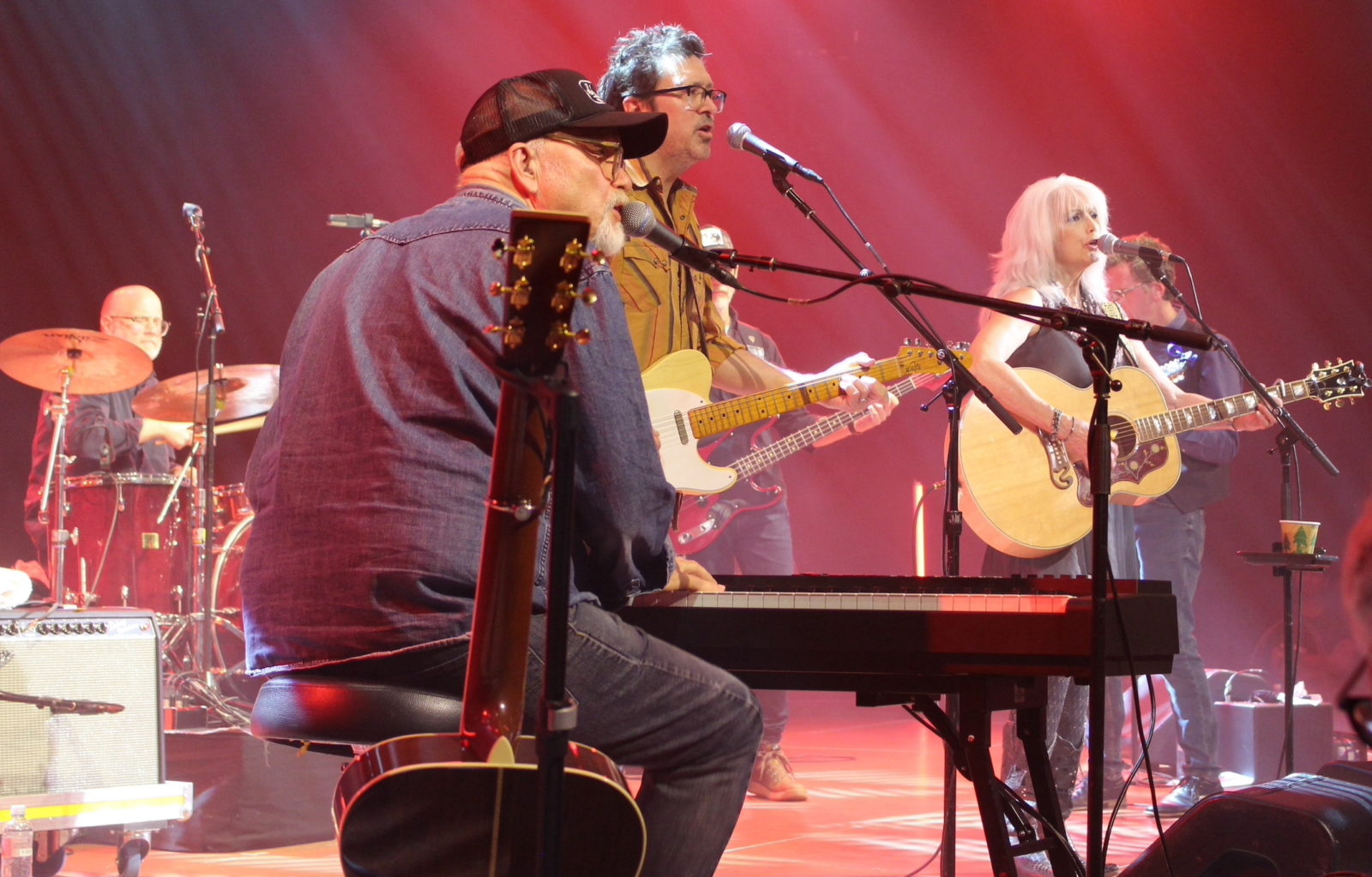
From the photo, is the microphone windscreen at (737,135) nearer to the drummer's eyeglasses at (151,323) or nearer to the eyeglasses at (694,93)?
the eyeglasses at (694,93)

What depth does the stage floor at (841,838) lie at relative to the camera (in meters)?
4.33

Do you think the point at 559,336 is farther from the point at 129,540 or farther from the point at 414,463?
the point at 129,540

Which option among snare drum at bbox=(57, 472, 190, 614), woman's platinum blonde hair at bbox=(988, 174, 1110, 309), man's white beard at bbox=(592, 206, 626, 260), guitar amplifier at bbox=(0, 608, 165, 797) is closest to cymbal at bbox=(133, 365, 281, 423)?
snare drum at bbox=(57, 472, 190, 614)

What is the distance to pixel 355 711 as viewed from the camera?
1974 millimetres

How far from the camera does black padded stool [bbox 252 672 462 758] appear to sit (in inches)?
77.7

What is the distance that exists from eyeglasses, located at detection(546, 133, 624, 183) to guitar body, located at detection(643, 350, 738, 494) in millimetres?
1537

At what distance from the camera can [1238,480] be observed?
8.74 metres

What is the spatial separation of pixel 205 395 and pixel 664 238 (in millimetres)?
4707

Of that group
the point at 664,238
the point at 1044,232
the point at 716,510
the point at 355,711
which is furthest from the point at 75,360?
the point at 355,711

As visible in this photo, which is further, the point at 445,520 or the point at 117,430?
the point at 117,430

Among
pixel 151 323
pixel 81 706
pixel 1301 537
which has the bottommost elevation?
pixel 81 706

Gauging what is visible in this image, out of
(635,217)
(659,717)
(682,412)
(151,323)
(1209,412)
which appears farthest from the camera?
(151,323)

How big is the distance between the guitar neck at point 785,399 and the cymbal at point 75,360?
11.1 feet

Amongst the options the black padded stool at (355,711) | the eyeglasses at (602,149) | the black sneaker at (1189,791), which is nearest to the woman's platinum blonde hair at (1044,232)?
the black sneaker at (1189,791)
